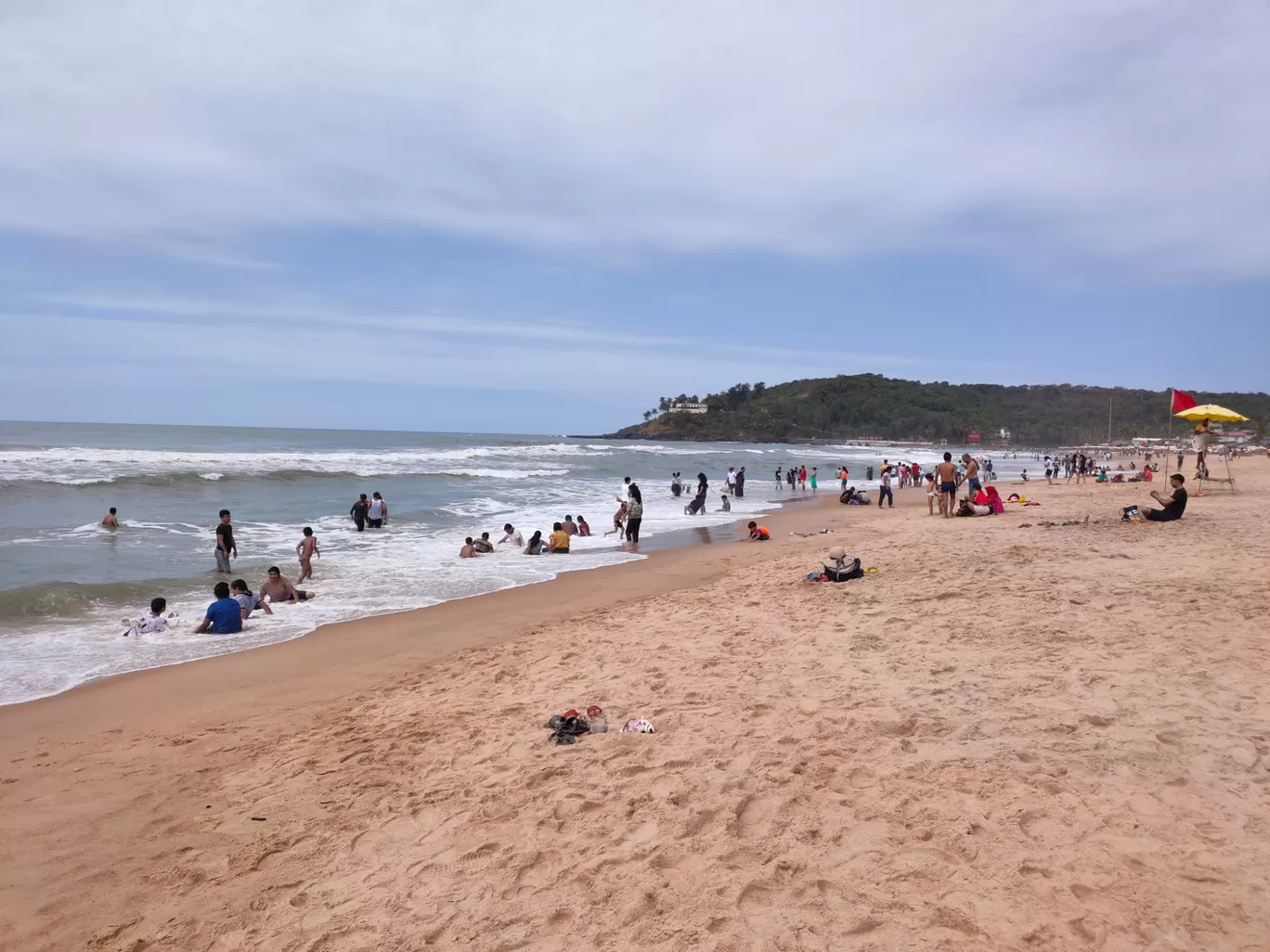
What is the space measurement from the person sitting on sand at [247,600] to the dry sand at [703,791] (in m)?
2.02

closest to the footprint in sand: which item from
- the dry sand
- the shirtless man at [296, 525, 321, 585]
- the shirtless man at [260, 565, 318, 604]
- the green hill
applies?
the dry sand

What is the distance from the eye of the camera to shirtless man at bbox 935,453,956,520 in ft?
57.3

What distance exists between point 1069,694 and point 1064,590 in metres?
3.20

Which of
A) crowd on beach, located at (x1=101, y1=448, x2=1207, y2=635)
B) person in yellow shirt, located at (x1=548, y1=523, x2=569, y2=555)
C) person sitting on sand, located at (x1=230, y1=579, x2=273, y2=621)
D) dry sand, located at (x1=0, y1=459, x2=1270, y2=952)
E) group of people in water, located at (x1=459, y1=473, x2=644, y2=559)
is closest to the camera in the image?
dry sand, located at (x1=0, y1=459, x2=1270, y2=952)

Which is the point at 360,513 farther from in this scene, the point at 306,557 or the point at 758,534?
the point at 758,534

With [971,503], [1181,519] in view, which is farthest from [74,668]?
[971,503]

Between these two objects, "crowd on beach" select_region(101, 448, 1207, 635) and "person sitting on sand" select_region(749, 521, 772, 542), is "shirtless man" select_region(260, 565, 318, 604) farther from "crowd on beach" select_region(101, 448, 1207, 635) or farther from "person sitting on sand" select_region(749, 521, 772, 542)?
"person sitting on sand" select_region(749, 521, 772, 542)

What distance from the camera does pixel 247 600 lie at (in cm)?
961

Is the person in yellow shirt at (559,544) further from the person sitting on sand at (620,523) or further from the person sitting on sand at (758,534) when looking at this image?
the person sitting on sand at (758,534)

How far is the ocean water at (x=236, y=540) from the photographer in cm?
859

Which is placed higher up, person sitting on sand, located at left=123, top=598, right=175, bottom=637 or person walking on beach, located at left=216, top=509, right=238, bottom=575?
person walking on beach, located at left=216, top=509, right=238, bottom=575

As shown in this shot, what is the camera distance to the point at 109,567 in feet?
40.4

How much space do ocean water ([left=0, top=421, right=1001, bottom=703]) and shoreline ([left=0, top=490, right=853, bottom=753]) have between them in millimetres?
329

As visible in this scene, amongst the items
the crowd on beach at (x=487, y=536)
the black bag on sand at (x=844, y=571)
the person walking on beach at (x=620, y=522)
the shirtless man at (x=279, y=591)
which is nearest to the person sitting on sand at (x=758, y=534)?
the crowd on beach at (x=487, y=536)
